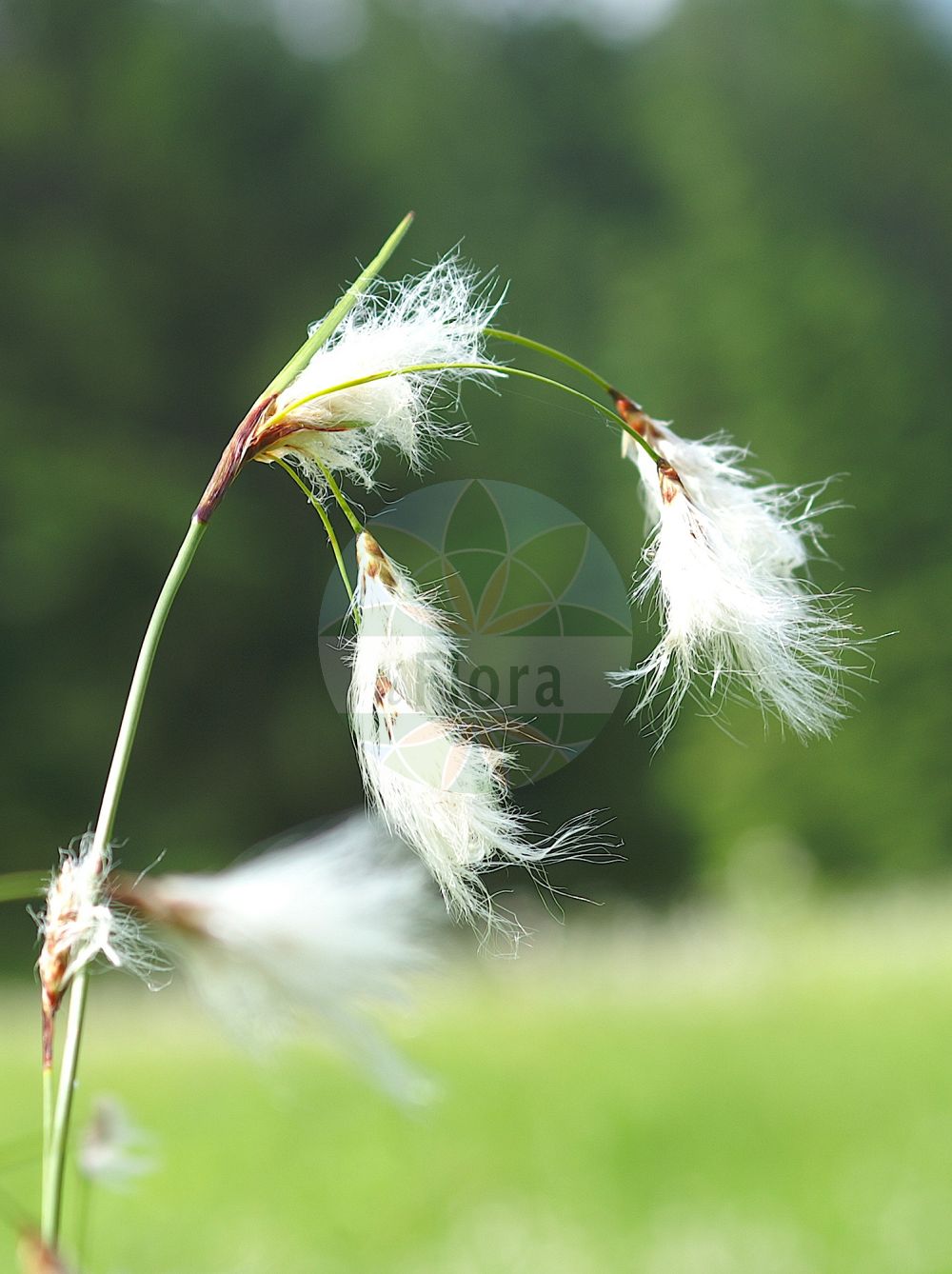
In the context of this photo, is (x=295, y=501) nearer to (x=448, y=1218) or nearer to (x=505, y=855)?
(x=448, y=1218)

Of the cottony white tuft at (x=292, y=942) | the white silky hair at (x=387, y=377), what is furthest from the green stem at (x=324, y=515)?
the cottony white tuft at (x=292, y=942)

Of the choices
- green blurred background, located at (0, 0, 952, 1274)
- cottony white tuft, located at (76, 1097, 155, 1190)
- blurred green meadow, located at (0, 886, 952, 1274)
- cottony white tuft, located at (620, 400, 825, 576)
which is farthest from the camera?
green blurred background, located at (0, 0, 952, 1274)

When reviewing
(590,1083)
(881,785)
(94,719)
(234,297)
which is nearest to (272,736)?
(94,719)

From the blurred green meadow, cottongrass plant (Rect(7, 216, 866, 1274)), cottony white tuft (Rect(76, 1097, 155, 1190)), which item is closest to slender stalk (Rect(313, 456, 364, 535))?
cottongrass plant (Rect(7, 216, 866, 1274))

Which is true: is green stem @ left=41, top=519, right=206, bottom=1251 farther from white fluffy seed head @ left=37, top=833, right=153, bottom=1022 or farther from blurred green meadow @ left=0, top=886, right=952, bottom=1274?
blurred green meadow @ left=0, top=886, right=952, bottom=1274

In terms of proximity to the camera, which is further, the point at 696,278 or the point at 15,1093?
the point at 696,278

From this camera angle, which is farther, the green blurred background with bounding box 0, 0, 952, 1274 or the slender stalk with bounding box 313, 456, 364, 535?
the green blurred background with bounding box 0, 0, 952, 1274
